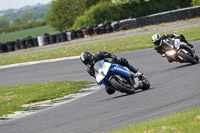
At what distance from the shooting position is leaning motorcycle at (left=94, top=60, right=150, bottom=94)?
10344mm

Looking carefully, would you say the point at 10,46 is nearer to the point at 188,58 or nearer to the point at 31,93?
the point at 31,93

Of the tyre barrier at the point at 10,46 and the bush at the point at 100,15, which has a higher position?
the bush at the point at 100,15

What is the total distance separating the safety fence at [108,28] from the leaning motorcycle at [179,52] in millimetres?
25065

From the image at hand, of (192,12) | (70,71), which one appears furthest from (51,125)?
(192,12)

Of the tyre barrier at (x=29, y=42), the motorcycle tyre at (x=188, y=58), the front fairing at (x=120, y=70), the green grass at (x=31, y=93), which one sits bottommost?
the green grass at (x=31, y=93)

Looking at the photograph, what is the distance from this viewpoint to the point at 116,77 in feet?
34.0

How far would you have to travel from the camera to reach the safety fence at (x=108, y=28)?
38.8 metres

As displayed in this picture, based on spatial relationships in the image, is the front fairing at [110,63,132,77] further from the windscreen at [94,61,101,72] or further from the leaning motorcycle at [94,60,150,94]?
the windscreen at [94,61,101,72]

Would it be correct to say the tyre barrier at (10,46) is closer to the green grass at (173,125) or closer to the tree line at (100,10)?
the tree line at (100,10)

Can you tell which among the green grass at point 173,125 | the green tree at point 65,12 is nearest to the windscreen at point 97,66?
the green grass at point 173,125

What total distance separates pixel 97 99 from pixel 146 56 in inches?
315

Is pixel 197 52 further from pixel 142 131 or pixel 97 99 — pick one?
pixel 142 131

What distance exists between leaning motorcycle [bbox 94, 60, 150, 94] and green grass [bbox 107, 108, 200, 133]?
11.6 ft

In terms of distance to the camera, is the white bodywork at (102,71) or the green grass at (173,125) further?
the white bodywork at (102,71)
